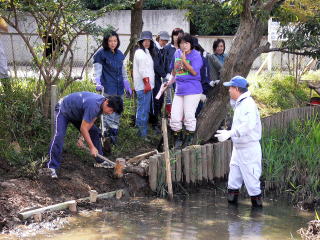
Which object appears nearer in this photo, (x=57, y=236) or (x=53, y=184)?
(x=57, y=236)

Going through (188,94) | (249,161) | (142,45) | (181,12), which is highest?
(181,12)

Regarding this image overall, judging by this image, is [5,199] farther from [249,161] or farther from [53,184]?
[249,161]

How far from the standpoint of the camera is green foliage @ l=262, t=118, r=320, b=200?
8242 mm

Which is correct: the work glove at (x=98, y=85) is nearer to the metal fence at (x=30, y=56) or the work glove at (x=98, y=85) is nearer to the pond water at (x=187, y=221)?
the metal fence at (x=30, y=56)

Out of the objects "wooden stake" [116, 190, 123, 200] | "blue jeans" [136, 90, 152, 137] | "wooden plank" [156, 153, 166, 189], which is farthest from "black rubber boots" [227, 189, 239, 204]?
"blue jeans" [136, 90, 152, 137]

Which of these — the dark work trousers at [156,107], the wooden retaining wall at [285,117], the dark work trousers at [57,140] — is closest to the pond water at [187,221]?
the dark work trousers at [57,140]

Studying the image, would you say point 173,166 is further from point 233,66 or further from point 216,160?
point 233,66

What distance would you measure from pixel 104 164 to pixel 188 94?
1.76 metres

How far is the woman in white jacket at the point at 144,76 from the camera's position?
9430mm

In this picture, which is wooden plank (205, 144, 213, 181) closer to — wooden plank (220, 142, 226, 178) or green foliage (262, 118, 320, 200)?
wooden plank (220, 142, 226, 178)

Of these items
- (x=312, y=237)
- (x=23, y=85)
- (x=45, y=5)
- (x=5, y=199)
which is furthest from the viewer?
(x=23, y=85)

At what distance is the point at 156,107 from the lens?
402 inches

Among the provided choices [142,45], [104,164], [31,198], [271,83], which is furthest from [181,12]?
[31,198]

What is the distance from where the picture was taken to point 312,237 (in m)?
6.25
